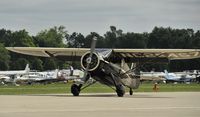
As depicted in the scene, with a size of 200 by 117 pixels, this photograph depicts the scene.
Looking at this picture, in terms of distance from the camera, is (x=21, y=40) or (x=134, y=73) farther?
(x=21, y=40)

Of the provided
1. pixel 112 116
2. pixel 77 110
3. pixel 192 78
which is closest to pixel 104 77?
pixel 77 110

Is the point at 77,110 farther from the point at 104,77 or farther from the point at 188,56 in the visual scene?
the point at 188,56

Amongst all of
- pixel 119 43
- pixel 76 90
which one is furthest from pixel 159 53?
pixel 119 43

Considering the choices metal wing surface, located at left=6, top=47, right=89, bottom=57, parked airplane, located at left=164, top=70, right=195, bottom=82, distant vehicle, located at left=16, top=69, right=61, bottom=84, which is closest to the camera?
metal wing surface, located at left=6, top=47, right=89, bottom=57

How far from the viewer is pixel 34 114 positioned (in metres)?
18.6

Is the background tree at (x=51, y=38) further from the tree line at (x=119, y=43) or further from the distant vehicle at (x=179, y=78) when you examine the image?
the distant vehicle at (x=179, y=78)

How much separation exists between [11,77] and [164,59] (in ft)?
176

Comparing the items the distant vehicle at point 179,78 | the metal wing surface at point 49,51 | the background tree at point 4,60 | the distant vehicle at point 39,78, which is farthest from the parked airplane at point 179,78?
the metal wing surface at point 49,51

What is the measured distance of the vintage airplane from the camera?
32.5 meters

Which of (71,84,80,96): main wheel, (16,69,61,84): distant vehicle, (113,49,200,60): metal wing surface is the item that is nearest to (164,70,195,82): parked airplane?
(16,69,61,84): distant vehicle

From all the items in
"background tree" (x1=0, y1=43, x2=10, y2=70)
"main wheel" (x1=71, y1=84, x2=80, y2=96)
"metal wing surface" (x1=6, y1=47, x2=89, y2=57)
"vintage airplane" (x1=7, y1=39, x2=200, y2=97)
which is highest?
"background tree" (x1=0, y1=43, x2=10, y2=70)

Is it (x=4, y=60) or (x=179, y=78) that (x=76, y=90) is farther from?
(x=4, y=60)

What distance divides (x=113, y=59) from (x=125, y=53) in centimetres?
76

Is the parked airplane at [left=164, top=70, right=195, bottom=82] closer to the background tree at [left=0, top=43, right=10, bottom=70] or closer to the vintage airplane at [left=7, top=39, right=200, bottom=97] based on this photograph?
the background tree at [left=0, top=43, right=10, bottom=70]
